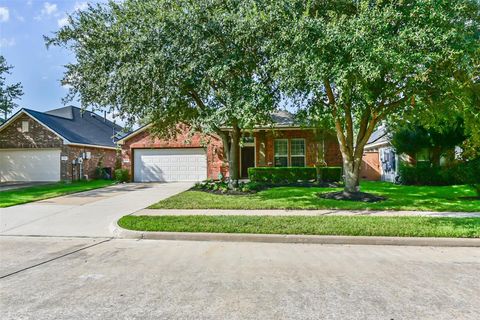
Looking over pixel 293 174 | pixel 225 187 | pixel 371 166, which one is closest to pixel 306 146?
pixel 293 174

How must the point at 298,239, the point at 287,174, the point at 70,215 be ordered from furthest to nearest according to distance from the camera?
the point at 287,174 → the point at 70,215 → the point at 298,239

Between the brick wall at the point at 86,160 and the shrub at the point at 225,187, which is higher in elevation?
the brick wall at the point at 86,160

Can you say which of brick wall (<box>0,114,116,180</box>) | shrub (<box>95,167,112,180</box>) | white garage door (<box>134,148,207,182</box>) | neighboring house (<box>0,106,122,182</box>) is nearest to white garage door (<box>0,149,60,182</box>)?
neighboring house (<box>0,106,122,182</box>)

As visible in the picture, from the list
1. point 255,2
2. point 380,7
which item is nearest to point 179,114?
point 255,2

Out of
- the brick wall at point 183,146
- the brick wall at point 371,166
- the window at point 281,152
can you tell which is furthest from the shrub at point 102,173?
the brick wall at point 371,166

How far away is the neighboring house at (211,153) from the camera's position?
1931 centimetres

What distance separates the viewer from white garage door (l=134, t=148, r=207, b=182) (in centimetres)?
2027

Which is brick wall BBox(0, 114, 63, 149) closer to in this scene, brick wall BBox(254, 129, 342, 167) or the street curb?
brick wall BBox(254, 129, 342, 167)

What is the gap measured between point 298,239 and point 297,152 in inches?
538

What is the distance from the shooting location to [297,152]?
19688 mm

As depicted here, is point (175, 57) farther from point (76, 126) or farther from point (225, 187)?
point (76, 126)

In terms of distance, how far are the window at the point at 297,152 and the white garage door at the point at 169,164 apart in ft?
17.8

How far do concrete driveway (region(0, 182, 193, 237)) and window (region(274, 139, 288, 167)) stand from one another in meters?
8.99

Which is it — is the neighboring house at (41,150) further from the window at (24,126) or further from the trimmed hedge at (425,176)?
the trimmed hedge at (425,176)
